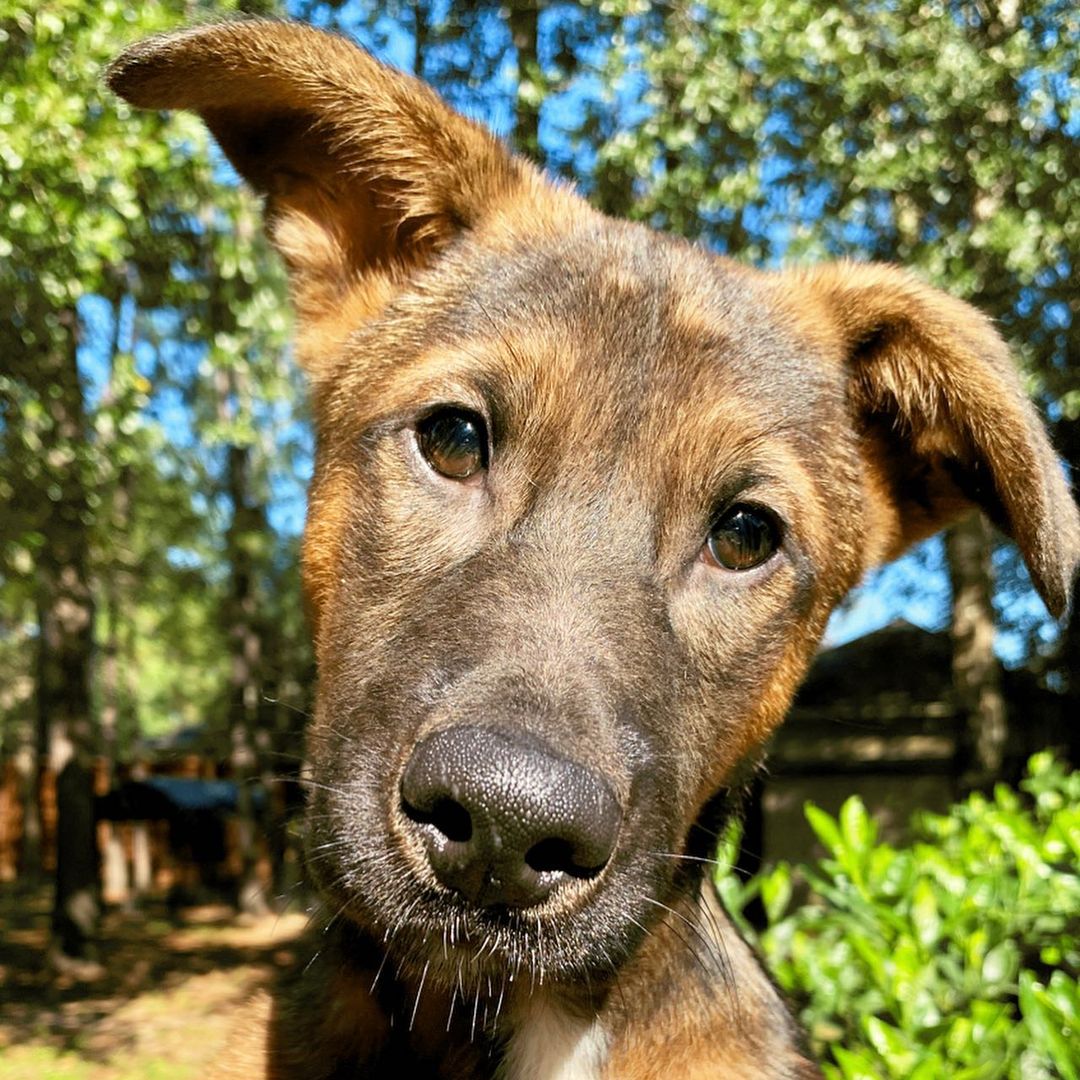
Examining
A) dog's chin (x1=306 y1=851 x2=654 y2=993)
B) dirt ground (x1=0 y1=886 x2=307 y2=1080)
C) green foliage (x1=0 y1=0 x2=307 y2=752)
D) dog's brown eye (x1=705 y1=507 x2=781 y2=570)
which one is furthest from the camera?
dirt ground (x1=0 y1=886 x2=307 y2=1080)

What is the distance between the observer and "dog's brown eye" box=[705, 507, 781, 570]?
125 inches

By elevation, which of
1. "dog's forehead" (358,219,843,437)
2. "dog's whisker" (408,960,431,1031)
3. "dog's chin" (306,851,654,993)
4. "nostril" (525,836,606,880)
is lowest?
"dog's whisker" (408,960,431,1031)

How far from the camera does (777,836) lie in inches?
504

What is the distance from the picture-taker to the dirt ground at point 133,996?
11352 mm

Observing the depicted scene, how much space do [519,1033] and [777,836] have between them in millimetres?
10350

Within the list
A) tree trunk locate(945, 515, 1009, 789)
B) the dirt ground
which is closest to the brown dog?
the dirt ground

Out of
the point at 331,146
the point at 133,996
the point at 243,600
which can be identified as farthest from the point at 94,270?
the point at 243,600

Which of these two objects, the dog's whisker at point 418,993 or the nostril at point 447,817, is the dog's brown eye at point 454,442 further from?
the dog's whisker at point 418,993

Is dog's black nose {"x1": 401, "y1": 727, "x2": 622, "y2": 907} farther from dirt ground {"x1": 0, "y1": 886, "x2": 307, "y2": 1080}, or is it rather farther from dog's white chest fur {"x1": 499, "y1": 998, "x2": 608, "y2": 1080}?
dirt ground {"x1": 0, "y1": 886, "x2": 307, "y2": 1080}

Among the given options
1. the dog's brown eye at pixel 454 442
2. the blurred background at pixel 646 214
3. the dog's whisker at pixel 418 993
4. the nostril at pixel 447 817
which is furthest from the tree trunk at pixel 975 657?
the nostril at pixel 447 817

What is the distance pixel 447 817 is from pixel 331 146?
2.53 meters

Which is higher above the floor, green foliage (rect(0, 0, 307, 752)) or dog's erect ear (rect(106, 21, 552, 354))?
green foliage (rect(0, 0, 307, 752))

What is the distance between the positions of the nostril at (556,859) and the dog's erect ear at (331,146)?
2.33 metres

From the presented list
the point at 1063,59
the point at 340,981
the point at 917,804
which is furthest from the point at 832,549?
the point at 917,804
